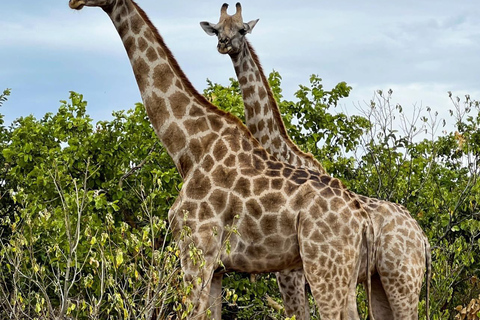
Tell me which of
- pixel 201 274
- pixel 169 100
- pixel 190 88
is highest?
pixel 190 88

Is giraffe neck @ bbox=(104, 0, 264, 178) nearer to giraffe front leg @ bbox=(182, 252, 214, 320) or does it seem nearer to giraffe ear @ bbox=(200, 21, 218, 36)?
giraffe front leg @ bbox=(182, 252, 214, 320)

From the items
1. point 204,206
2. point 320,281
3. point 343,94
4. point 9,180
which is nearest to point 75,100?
point 9,180

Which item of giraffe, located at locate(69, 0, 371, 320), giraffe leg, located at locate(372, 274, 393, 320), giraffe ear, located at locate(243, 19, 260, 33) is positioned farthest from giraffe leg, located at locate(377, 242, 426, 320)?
giraffe ear, located at locate(243, 19, 260, 33)

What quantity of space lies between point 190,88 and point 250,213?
158 cm

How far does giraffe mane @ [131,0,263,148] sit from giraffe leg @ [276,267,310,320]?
163 cm

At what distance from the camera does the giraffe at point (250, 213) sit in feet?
23.3

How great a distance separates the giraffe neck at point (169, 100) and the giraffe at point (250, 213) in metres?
0.01

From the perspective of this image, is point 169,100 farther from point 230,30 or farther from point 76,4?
point 230,30

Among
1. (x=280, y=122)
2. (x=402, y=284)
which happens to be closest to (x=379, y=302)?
(x=402, y=284)

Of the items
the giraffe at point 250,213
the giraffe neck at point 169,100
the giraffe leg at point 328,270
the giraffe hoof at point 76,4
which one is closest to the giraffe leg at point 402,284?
the giraffe at point 250,213

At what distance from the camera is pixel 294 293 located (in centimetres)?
859

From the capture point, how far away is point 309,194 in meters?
7.27

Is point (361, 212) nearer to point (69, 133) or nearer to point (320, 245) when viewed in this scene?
point (320, 245)

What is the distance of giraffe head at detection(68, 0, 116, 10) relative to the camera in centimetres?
809
